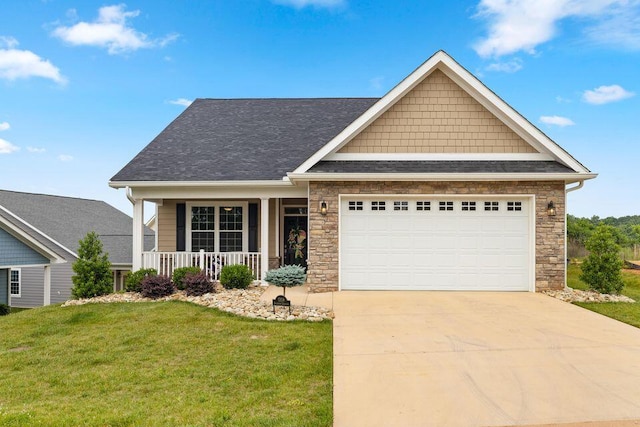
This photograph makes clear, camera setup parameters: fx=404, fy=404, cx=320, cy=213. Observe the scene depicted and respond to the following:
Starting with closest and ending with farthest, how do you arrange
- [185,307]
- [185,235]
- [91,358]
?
[91,358]
[185,307]
[185,235]

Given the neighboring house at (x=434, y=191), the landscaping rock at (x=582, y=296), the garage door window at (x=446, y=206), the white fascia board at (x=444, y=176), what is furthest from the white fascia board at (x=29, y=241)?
the landscaping rock at (x=582, y=296)

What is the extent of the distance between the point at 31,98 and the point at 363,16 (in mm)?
15289

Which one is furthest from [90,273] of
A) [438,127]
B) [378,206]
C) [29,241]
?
[438,127]

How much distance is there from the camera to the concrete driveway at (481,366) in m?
3.84

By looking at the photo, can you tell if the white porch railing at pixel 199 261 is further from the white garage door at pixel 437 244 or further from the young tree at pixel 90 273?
the white garage door at pixel 437 244

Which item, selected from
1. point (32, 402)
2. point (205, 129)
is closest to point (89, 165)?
A: point (205, 129)

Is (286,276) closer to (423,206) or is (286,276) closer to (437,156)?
(423,206)

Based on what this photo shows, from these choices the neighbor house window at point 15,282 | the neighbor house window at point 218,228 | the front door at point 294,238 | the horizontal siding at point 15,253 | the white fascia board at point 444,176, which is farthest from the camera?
the neighbor house window at point 15,282

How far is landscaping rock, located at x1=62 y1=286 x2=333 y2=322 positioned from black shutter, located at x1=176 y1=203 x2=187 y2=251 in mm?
2519

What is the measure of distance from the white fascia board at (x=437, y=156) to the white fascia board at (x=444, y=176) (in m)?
0.82

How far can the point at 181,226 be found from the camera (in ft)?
41.8

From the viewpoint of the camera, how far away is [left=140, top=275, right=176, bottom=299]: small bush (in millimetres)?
9953

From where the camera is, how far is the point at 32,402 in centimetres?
456

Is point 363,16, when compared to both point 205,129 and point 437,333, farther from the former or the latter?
point 437,333
